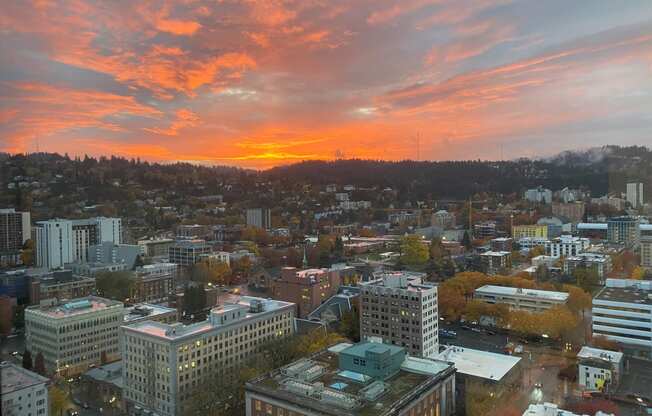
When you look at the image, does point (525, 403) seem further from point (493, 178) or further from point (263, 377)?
point (493, 178)

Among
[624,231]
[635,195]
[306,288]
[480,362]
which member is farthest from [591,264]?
[306,288]

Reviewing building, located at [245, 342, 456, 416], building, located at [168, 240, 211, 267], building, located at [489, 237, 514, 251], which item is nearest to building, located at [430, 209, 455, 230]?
building, located at [489, 237, 514, 251]

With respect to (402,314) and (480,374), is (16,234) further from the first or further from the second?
(480,374)

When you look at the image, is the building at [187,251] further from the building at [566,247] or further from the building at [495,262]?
the building at [566,247]

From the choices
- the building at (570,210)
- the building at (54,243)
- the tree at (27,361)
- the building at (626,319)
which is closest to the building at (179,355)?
the tree at (27,361)

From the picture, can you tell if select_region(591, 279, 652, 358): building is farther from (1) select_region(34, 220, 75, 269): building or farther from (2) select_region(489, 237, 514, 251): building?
(1) select_region(34, 220, 75, 269): building
